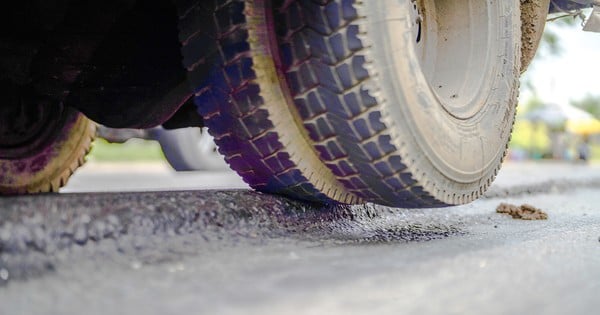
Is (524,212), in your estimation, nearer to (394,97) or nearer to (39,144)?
(394,97)

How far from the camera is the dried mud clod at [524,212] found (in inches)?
79.4

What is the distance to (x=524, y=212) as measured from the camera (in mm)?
2086


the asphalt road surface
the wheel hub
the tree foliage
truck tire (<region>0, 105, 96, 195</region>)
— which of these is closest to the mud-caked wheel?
truck tire (<region>0, 105, 96, 195</region>)

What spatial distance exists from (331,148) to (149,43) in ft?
1.93

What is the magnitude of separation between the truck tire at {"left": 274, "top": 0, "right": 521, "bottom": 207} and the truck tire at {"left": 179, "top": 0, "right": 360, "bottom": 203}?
0.13ft

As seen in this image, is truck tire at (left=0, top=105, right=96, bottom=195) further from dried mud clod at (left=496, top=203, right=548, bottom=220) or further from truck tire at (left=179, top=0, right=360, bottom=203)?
dried mud clod at (left=496, top=203, right=548, bottom=220)

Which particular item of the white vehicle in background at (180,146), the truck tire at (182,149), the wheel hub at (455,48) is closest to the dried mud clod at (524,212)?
the wheel hub at (455,48)

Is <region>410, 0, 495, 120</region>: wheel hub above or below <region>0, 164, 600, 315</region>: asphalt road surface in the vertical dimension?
above

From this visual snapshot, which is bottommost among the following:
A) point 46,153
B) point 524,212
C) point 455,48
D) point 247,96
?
point 524,212

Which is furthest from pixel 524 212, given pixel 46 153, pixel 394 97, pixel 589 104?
pixel 589 104

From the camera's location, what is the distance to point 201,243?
1.25 meters

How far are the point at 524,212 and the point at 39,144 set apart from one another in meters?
1.65

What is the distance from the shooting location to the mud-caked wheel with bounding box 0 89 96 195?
6.01 ft

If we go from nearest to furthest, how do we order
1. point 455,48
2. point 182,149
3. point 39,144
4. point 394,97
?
1. point 394,97
2. point 455,48
3. point 39,144
4. point 182,149
